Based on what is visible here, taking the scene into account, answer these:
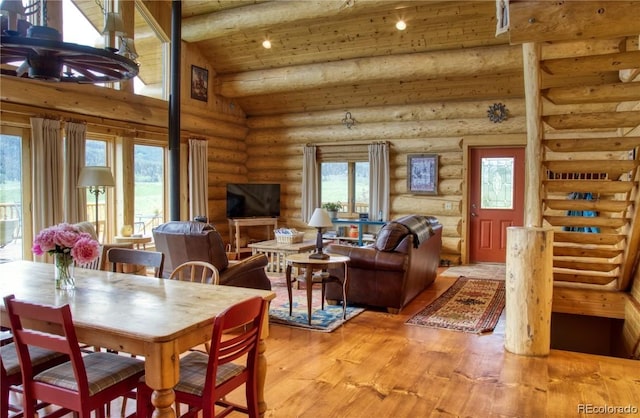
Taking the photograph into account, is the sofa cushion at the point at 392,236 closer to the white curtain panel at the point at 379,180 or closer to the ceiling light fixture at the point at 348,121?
the white curtain panel at the point at 379,180

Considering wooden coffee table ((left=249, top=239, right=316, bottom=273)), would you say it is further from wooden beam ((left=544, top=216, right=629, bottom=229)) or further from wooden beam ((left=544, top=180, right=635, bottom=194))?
wooden beam ((left=544, top=180, right=635, bottom=194))

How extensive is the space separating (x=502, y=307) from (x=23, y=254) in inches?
223

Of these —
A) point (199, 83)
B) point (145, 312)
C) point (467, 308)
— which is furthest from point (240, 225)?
point (145, 312)

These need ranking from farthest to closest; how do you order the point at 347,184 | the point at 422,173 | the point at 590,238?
the point at 347,184
the point at 422,173
the point at 590,238

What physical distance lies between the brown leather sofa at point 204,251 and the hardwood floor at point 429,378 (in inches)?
23.7

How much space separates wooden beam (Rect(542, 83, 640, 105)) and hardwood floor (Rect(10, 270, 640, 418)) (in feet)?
6.80

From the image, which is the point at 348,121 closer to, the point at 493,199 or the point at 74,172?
the point at 493,199

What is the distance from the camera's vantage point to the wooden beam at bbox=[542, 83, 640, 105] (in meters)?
3.71

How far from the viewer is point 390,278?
500 centimetres

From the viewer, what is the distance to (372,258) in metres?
5.04

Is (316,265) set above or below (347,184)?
below

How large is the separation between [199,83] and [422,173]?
427 cm

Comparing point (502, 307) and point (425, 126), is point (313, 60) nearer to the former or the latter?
point (425, 126)

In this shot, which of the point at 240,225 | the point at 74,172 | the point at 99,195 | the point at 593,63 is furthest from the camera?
the point at 240,225
